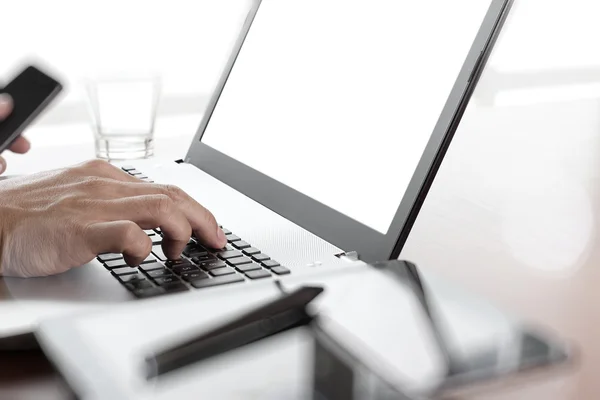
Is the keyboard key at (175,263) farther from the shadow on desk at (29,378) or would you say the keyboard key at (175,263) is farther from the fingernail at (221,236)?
the shadow on desk at (29,378)

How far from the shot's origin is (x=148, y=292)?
2.10ft

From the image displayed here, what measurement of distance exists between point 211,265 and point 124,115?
59 centimetres

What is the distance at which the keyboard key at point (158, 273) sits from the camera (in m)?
0.68

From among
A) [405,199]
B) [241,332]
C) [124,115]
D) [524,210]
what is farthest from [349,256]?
[124,115]

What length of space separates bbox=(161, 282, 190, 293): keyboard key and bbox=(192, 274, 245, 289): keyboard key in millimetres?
12

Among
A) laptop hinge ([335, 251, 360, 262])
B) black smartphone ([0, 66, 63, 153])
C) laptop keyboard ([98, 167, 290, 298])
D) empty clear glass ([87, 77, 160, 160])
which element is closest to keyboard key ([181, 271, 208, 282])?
laptop keyboard ([98, 167, 290, 298])

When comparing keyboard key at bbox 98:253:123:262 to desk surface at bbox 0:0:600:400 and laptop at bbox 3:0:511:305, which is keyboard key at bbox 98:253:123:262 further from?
desk surface at bbox 0:0:600:400

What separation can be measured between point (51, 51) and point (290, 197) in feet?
3.89

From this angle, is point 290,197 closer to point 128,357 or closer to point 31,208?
point 31,208

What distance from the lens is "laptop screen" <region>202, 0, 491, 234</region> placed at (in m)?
0.77

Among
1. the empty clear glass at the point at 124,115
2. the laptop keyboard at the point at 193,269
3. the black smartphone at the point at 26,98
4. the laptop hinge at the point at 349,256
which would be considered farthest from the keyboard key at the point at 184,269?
the empty clear glass at the point at 124,115

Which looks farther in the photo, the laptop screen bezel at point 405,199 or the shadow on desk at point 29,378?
the laptop screen bezel at point 405,199

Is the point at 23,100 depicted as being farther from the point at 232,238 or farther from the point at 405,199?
the point at 405,199

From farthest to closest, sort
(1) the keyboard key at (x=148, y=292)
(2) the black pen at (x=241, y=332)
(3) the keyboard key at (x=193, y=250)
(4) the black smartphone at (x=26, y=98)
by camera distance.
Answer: (4) the black smartphone at (x=26, y=98) → (3) the keyboard key at (x=193, y=250) → (1) the keyboard key at (x=148, y=292) → (2) the black pen at (x=241, y=332)
